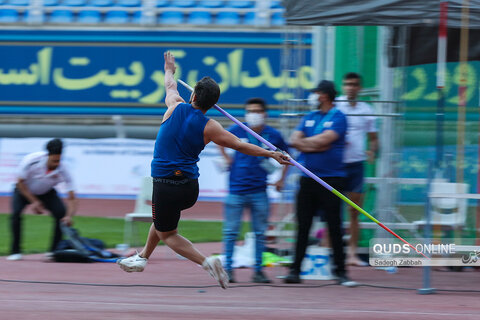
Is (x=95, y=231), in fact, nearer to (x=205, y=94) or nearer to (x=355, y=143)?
(x=355, y=143)

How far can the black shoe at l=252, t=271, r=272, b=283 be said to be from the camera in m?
8.41

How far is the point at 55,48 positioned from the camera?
22.9m

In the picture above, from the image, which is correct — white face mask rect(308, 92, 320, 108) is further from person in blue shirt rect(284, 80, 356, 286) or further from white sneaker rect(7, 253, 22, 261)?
white sneaker rect(7, 253, 22, 261)

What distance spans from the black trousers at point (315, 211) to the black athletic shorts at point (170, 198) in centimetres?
148

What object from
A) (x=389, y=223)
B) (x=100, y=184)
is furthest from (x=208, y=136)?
(x=100, y=184)

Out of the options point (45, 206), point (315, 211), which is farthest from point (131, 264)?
point (45, 206)

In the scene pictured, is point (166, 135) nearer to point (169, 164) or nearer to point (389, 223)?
point (169, 164)

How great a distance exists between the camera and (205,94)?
725cm

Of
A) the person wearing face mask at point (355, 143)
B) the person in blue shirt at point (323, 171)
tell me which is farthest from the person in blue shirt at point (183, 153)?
the person wearing face mask at point (355, 143)

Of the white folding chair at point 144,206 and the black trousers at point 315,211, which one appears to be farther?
the white folding chair at point 144,206

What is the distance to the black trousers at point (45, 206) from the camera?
10.3 meters

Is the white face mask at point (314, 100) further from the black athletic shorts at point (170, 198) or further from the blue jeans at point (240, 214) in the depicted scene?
the black athletic shorts at point (170, 198)

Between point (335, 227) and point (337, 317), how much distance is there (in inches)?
71.5

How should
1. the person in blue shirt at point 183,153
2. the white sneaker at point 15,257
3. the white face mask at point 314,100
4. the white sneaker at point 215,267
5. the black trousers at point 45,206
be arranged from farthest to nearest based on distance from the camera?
1. the black trousers at point 45,206
2. the white sneaker at point 15,257
3. the white face mask at point 314,100
4. the white sneaker at point 215,267
5. the person in blue shirt at point 183,153
